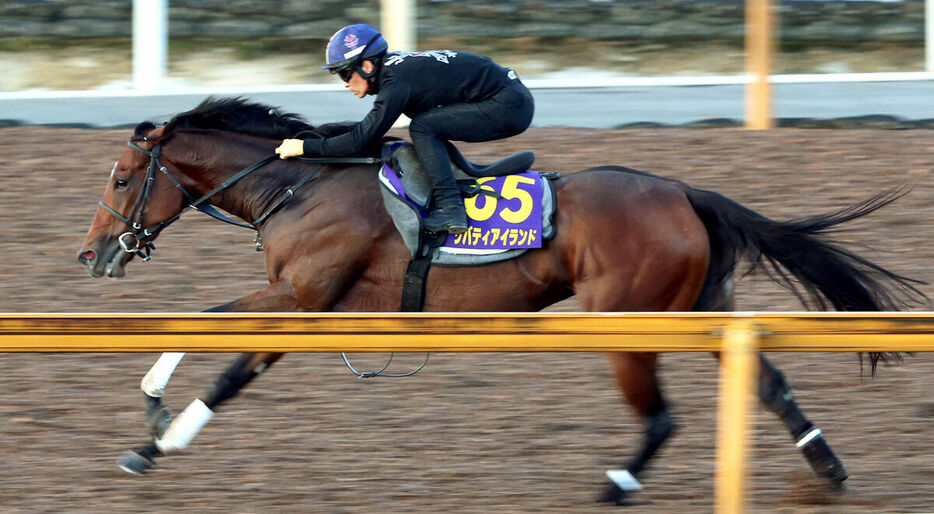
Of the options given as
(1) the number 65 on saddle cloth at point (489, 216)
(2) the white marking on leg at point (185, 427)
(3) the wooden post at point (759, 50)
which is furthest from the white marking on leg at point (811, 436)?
(3) the wooden post at point (759, 50)

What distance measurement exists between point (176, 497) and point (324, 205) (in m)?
1.39

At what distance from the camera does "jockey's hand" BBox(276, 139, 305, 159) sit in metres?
5.52

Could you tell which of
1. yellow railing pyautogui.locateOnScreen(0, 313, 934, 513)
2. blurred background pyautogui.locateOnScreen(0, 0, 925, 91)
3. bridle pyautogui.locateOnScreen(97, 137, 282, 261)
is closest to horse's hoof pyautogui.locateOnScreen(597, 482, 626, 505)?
yellow railing pyautogui.locateOnScreen(0, 313, 934, 513)

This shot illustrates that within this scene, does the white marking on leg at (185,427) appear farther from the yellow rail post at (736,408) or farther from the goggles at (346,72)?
the yellow rail post at (736,408)

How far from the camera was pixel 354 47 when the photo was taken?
17.6 feet

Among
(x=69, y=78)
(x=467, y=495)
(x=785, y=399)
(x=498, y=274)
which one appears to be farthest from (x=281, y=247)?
(x=69, y=78)

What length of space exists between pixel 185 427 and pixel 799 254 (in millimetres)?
2762

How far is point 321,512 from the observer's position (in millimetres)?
5090

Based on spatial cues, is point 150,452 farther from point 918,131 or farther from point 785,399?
point 918,131

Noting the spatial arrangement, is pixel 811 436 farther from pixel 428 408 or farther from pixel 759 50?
pixel 759 50

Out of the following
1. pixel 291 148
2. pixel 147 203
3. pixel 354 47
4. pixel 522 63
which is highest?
pixel 354 47

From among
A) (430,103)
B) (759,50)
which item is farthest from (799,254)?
(759,50)

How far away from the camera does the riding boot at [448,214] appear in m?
5.26

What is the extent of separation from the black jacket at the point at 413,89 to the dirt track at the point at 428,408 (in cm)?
146
